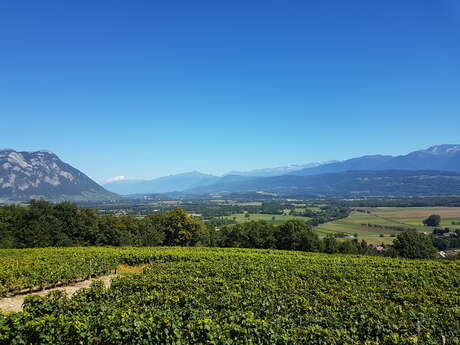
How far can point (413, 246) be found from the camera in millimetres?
59250

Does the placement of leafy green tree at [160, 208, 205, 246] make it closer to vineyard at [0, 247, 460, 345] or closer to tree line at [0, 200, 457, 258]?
tree line at [0, 200, 457, 258]

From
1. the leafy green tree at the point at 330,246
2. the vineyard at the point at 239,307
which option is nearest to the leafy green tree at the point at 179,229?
the leafy green tree at the point at 330,246

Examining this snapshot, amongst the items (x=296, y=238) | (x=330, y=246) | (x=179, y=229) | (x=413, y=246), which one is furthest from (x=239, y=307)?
(x=413, y=246)

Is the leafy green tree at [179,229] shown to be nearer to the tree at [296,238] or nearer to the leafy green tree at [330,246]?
the tree at [296,238]

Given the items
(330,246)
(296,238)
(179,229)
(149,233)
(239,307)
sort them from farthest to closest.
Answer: (179,229)
(149,233)
(330,246)
(296,238)
(239,307)

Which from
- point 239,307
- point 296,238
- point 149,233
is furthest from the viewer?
point 149,233

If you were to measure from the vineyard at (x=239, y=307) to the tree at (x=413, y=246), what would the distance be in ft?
98.0

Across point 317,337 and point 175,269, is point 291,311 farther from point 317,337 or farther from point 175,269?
point 175,269

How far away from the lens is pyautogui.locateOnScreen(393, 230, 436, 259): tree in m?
58.3

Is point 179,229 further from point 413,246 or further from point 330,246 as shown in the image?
point 413,246

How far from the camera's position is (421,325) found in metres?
15.3

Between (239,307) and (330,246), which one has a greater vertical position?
(239,307)

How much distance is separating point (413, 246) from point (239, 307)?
5640cm

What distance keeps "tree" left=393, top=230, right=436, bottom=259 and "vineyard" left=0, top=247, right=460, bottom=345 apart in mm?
29865
